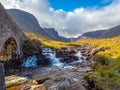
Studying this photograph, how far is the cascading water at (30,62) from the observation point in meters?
39.0

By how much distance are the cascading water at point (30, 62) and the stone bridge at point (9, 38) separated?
6.13 feet

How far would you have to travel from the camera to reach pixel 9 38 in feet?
111

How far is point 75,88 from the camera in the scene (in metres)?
11.1

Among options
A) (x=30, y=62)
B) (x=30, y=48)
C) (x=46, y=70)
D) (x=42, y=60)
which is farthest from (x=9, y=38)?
(x=30, y=48)

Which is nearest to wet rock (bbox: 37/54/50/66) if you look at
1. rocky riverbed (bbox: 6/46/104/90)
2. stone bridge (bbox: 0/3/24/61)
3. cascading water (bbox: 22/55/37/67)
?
rocky riverbed (bbox: 6/46/104/90)

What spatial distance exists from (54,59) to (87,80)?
30.3 m

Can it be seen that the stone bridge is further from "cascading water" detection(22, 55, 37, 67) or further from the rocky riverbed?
the rocky riverbed

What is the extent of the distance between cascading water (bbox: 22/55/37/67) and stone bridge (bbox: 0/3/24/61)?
6.13 feet

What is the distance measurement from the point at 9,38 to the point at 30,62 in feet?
25.2

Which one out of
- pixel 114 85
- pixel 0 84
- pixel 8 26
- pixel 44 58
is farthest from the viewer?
pixel 44 58

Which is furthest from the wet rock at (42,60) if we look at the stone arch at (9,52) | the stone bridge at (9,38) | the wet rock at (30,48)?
the stone arch at (9,52)

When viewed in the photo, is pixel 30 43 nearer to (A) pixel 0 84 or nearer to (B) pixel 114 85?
(B) pixel 114 85

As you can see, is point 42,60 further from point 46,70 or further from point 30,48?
point 46,70

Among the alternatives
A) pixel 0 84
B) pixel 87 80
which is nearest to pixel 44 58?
pixel 87 80
